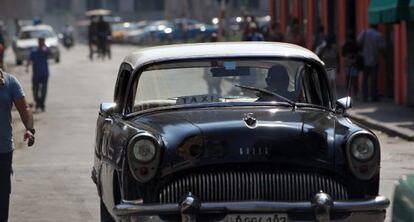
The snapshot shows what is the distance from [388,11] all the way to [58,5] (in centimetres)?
7925

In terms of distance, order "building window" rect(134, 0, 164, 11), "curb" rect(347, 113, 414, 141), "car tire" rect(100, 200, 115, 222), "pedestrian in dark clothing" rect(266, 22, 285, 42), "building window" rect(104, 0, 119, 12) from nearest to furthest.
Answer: "car tire" rect(100, 200, 115, 222) < "curb" rect(347, 113, 414, 141) < "pedestrian in dark clothing" rect(266, 22, 285, 42) < "building window" rect(104, 0, 119, 12) < "building window" rect(134, 0, 164, 11)

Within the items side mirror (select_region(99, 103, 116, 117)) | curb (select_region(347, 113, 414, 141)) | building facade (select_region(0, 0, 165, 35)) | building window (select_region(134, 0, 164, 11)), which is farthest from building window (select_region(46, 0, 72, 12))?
side mirror (select_region(99, 103, 116, 117))

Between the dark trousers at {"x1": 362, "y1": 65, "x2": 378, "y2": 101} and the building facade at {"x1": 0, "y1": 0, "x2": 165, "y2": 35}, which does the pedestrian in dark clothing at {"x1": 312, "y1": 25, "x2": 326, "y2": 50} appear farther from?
the building facade at {"x1": 0, "y1": 0, "x2": 165, "y2": 35}

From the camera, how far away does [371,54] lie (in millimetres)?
25172

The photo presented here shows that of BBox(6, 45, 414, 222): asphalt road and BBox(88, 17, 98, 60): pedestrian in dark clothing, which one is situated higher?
BBox(6, 45, 414, 222): asphalt road

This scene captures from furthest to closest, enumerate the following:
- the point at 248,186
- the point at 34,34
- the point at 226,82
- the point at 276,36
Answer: the point at 34,34
the point at 276,36
the point at 226,82
the point at 248,186

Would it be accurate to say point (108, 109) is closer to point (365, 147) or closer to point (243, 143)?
point (243, 143)

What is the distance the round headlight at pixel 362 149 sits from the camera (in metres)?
8.03

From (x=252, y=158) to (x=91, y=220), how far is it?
372cm

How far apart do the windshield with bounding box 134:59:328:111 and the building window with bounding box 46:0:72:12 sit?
90.3m

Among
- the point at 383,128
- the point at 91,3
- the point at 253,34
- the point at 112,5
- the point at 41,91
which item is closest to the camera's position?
the point at 383,128

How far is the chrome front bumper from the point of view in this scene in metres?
7.72

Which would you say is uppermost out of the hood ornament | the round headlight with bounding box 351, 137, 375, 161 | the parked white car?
the hood ornament

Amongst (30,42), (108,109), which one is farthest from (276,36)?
(108,109)
